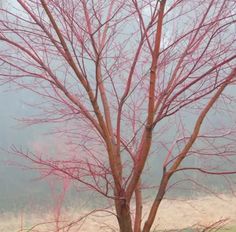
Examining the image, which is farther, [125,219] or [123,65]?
[123,65]

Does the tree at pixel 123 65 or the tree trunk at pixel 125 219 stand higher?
the tree at pixel 123 65

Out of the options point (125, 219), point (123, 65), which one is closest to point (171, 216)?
point (123, 65)

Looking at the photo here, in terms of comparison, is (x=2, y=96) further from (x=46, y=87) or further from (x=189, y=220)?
(x=46, y=87)

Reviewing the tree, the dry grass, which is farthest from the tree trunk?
the dry grass

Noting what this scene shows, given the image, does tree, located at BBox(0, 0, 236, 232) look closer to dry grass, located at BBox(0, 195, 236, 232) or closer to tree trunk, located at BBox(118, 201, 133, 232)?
tree trunk, located at BBox(118, 201, 133, 232)

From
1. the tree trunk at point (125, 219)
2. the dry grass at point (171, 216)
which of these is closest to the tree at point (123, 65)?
the tree trunk at point (125, 219)

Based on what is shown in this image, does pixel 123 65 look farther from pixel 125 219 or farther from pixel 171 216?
pixel 171 216

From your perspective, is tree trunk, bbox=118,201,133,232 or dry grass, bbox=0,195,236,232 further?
dry grass, bbox=0,195,236,232

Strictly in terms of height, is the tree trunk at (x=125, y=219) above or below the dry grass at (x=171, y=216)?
below

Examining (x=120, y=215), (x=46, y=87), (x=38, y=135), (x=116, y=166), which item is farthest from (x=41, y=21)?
(x=38, y=135)

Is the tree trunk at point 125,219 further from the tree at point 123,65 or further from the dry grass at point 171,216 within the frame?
the dry grass at point 171,216

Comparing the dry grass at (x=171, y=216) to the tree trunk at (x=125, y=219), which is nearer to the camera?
the tree trunk at (x=125, y=219)

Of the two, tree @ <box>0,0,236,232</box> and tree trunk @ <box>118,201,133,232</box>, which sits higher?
tree @ <box>0,0,236,232</box>

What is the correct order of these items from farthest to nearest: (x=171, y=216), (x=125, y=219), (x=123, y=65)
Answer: (x=171, y=216) < (x=123, y=65) < (x=125, y=219)
